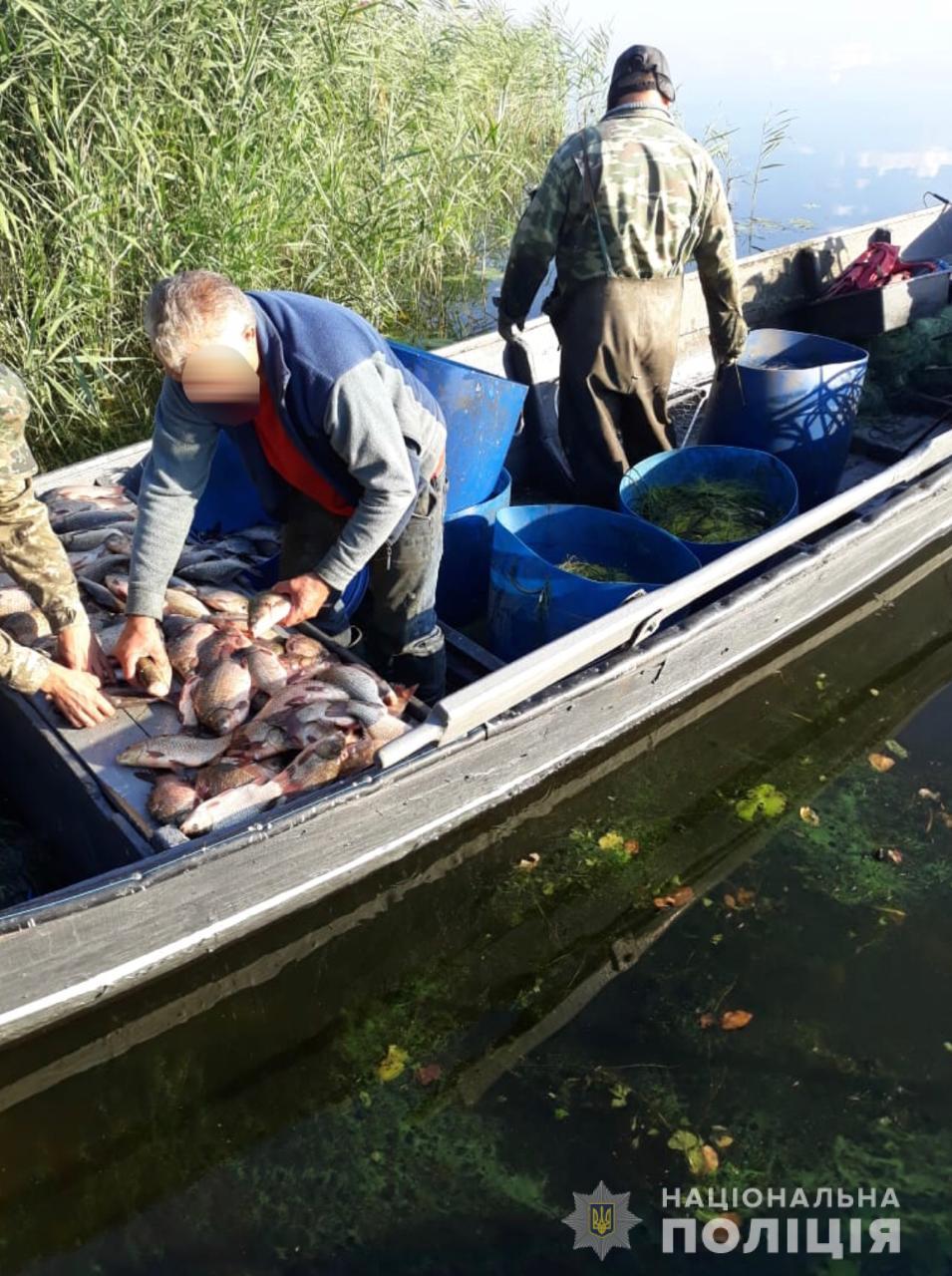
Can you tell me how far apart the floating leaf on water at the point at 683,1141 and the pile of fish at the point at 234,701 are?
1555 mm

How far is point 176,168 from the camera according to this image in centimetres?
593

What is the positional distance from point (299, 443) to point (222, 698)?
0.89 metres

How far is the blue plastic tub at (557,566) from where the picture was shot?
4.16m

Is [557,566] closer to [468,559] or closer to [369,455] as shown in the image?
[468,559]

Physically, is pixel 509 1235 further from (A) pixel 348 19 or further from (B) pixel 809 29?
(B) pixel 809 29

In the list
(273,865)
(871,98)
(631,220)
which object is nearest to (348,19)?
(631,220)

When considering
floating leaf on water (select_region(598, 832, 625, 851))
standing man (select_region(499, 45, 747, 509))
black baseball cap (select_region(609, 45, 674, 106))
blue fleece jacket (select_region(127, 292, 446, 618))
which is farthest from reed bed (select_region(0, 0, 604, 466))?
floating leaf on water (select_region(598, 832, 625, 851))

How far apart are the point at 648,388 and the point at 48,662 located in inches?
124

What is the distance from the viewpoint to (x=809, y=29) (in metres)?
40.2

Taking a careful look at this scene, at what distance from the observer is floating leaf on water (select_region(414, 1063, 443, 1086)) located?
3430 millimetres

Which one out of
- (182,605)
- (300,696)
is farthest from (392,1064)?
(182,605)

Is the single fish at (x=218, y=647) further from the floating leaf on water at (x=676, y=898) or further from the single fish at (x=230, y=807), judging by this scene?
the floating leaf on water at (x=676, y=898)

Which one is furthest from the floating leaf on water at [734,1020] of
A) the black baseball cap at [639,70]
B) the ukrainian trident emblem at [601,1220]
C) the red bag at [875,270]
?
the red bag at [875,270]

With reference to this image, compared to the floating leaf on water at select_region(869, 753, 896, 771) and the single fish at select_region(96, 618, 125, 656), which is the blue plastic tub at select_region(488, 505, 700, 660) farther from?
the single fish at select_region(96, 618, 125, 656)
